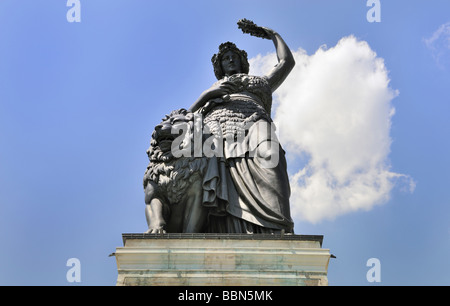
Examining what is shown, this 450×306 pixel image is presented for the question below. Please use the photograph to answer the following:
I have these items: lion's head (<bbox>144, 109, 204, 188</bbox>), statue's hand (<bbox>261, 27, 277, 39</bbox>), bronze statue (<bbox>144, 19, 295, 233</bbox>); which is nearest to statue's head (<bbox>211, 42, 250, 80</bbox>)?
statue's hand (<bbox>261, 27, 277, 39</bbox>)

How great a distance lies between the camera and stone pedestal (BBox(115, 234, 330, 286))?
328 inches

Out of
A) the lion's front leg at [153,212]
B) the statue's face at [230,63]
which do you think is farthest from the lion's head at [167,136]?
the statue's face at [230,63]

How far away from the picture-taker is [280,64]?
13.2m

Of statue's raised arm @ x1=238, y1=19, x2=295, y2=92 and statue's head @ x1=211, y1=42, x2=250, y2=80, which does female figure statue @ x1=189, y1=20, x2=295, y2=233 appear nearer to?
statue's raised arm @ x1=238, y1=19, x2=295, y2=92

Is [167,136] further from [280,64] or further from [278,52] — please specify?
[278,52]

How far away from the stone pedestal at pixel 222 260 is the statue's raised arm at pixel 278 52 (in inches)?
193

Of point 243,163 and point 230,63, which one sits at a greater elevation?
point 230,63

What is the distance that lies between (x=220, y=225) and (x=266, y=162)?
132 centimetres

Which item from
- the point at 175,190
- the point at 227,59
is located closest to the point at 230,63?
the point at 227,59

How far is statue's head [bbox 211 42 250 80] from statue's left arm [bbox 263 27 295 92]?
0.70 m

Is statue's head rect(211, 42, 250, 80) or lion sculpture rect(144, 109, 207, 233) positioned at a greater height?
statue's head rect(211, 42, 250, 80)

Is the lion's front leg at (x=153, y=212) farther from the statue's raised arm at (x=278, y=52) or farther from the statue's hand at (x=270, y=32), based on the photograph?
the statue's hand at (x=270, y=32)

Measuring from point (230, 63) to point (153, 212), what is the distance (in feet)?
15.1
